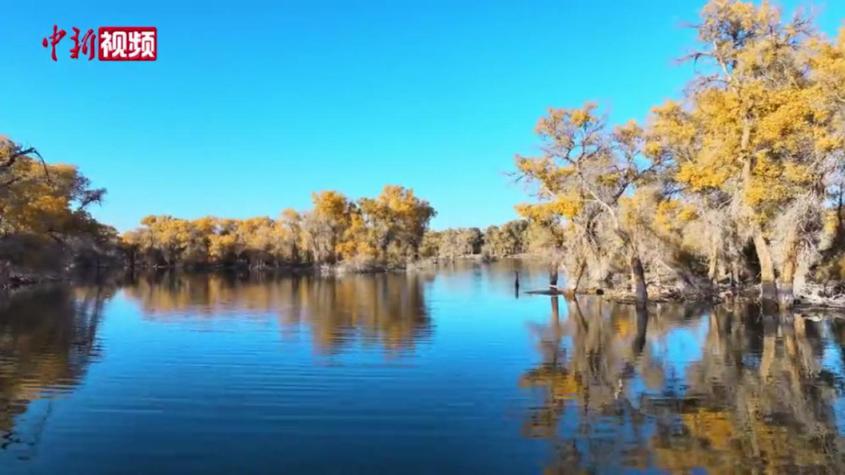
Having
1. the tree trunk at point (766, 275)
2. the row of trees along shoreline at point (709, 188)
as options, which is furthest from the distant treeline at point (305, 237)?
the tree trunk at point (766, 275)

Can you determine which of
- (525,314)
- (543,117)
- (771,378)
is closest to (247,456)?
(771,378)

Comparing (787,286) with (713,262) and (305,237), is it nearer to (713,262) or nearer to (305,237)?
(713,262)

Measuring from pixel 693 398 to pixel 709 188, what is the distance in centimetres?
1854

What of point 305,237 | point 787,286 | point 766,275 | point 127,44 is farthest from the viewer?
point 305,237

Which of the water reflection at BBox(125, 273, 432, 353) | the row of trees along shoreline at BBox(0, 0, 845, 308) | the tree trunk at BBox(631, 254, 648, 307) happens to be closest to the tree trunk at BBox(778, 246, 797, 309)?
the row of trees along shoreline at BBox(0, 0, 845, 308)

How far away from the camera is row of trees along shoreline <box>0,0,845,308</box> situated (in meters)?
21.6

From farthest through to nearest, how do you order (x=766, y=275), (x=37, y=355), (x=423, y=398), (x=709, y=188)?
(x=709, y=188) → (x=766, y=275) → (x=37, y=355) → (x=423, y=398)

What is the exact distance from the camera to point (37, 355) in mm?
14672

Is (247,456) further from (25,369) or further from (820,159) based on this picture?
(820,159)

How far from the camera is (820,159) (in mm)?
21031

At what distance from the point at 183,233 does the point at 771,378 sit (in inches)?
4072

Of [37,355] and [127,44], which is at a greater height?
[127,44]

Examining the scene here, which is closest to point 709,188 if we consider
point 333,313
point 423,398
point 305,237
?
point 333,313

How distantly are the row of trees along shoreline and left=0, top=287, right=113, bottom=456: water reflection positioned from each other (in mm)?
5044
